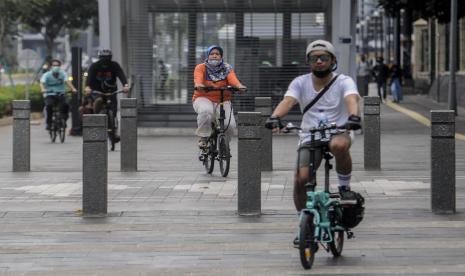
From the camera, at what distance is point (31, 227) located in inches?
417

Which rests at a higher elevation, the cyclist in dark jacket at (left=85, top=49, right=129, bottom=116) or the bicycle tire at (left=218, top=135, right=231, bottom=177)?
the cyclist in dark jacket at (left=85, top=49, right=129, bottom=116)

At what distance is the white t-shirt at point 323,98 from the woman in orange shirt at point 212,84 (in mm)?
6102

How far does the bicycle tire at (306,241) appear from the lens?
8039mm

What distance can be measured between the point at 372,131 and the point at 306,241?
→ 7.71 meters

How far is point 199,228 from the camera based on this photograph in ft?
34.2

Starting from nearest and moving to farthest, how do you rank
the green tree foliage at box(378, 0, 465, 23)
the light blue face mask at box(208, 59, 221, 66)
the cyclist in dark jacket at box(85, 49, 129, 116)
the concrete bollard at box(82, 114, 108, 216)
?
the concrete bollard at box(82, 114, 108, 216), the light blue face mask at box(208, 59, 221, 66), the cyclist in dark jacket at box(85, 49, 129, 116), the green tree foliage at box(378, 0, 465, 23)

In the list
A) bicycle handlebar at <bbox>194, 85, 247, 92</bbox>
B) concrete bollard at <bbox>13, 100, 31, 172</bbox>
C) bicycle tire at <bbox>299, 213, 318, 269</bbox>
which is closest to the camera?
bicycle tire at <bbox>299, 213, 318, 269</bbox>

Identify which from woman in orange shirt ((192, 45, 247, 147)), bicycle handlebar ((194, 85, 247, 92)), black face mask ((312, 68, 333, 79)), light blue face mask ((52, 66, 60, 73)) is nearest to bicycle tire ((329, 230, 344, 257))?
black face mask ((312, 68, 333, 79))

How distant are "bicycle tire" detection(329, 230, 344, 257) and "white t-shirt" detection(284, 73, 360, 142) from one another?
77 cm

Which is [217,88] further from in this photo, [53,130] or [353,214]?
[53,130]

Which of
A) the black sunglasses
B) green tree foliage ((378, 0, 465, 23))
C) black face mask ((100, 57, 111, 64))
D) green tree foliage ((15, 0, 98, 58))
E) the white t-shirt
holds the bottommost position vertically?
the white t-shirt

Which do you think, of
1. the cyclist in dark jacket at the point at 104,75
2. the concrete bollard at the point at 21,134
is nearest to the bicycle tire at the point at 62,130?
the cyclist in dark jacket at the point at 104,75

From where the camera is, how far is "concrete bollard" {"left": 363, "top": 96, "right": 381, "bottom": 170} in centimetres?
1550

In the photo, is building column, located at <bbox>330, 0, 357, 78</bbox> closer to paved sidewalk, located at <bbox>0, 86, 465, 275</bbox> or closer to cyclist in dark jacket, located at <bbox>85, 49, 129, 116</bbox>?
cyclist in dark jacket, located at <bbox>85, 49, 129, 116</bbox>
